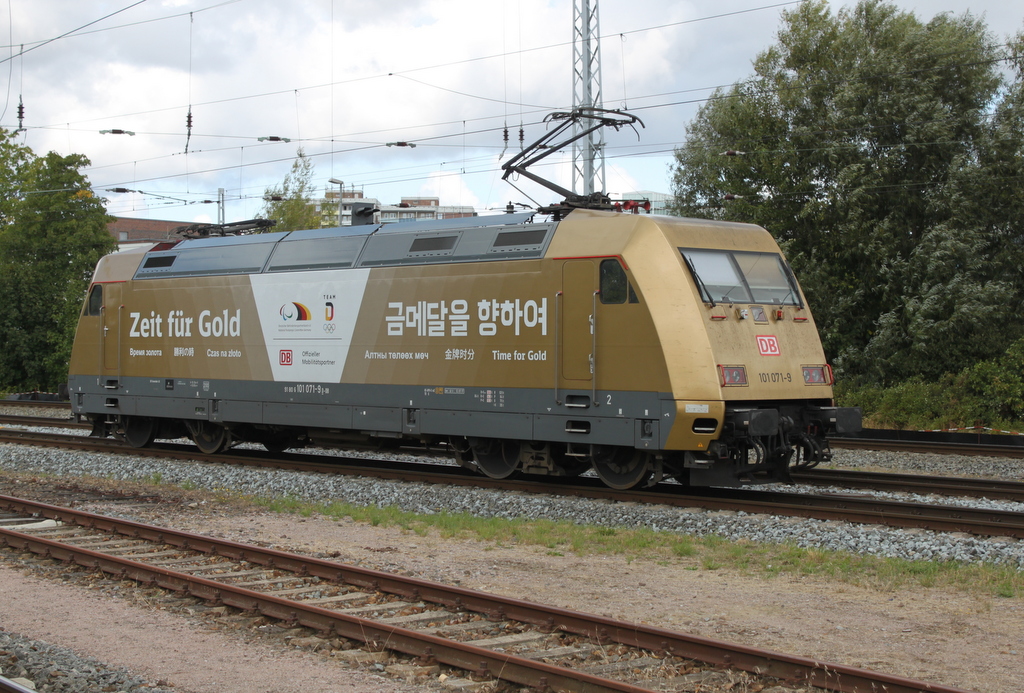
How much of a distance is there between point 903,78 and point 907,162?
2235mm

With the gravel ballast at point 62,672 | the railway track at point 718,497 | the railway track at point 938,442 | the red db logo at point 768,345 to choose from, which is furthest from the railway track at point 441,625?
the railway track at point 938,442

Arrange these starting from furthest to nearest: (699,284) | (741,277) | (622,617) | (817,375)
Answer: (817,375)
(741,277)
(699,284)
(622,617)

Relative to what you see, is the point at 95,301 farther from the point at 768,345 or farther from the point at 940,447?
the point at 940,447

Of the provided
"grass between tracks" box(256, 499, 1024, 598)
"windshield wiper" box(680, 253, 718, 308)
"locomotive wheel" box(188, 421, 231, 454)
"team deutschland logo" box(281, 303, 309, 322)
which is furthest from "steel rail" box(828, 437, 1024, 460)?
"locomotive wheel" box(188, 421, 231, 454)

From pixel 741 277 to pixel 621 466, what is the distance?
2934 millimetres

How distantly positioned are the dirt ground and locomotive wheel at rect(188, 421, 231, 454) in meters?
8.35

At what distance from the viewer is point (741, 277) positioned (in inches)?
500

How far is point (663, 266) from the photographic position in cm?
1200

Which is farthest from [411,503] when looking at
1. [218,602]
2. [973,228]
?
[973,228]

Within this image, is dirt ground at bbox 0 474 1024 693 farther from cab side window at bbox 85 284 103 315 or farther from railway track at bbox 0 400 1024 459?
cab side window at bbox 85 284 103 315

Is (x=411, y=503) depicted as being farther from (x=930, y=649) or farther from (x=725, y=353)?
(x=930, y=649)

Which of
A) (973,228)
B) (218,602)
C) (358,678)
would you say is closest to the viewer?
(358,678)

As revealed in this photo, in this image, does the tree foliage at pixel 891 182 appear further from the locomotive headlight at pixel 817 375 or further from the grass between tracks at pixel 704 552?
the grass between tracks at pixel 704 552

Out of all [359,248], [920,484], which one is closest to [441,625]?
[920,484]
